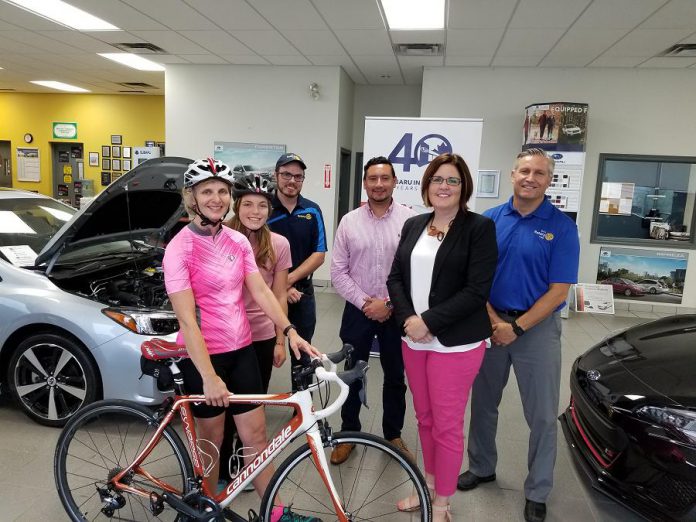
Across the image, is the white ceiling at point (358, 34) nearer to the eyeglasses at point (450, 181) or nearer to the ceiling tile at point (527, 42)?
the ceiling tile at point (527, 42)

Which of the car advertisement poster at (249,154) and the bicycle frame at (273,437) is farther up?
the car advertisement poster at (249,154)

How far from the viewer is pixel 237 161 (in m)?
7.04

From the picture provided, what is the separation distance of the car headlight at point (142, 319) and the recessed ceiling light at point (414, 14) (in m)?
3.33

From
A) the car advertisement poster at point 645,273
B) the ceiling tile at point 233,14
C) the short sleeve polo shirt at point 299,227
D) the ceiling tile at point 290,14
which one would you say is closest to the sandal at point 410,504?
the short sleeve polo shirt at point 299,227

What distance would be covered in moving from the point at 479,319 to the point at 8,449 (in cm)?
253

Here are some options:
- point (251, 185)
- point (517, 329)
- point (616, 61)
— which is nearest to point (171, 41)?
point (251, 185)

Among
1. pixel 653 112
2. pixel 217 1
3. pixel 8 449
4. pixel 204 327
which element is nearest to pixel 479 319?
pixel 204 327

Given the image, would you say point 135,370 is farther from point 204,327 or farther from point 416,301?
point 416,301

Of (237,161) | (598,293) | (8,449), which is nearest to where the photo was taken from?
(8,449)

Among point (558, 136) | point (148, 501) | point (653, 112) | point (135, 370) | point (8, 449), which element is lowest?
point (8, 449)

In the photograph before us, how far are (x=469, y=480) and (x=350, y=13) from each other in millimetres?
4081

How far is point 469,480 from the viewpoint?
2.39 meters

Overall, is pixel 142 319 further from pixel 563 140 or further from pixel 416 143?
pixel 563 140

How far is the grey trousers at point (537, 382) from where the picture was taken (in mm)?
2119
